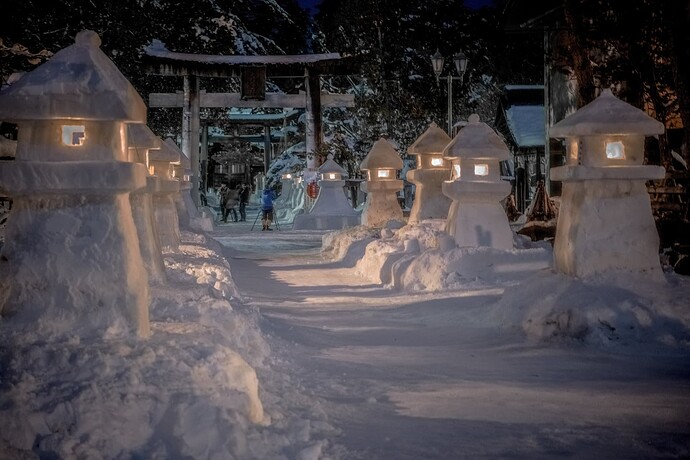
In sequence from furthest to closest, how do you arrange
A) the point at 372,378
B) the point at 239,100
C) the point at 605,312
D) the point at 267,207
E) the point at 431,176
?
the point at 239,100, the point at 267,207, the point at 431,176, the point at 605,312, the point at 372,378

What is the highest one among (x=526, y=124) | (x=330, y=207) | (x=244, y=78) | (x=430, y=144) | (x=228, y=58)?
(x=228, y=58)

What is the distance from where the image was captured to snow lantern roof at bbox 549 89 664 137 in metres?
8.30

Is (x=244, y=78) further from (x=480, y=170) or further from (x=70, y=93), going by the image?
(x=70, y=93)

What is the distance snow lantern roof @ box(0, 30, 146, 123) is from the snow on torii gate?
70.2ft

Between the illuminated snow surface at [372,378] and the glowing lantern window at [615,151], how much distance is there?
1.38m

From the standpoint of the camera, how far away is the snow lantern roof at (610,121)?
8305mm

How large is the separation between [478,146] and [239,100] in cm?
1707

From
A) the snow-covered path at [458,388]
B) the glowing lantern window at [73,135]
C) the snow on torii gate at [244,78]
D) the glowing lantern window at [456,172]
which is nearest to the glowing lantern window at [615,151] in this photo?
the snow-covered path at [458,388]

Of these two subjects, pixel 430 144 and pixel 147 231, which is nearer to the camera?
pixel 147 231

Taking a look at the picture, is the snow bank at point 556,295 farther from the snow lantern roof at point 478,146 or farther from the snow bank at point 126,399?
the snow bank at point 126,399

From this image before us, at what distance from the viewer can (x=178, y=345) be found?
16.3ft

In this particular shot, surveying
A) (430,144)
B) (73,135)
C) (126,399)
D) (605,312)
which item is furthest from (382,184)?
(126,399)

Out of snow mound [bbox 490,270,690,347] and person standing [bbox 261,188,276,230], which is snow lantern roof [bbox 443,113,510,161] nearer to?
snow mound [bbox 490,270,690,347]

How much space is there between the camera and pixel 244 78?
2678 cm
